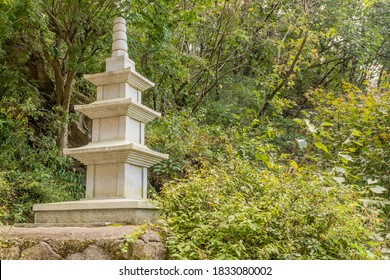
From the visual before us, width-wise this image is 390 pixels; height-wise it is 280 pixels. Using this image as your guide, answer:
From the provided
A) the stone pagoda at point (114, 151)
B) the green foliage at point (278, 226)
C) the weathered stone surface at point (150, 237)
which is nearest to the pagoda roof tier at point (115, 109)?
the stone pagoda at point (114, 151)

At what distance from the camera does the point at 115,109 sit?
4.57 metres

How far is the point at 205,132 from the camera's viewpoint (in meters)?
8.32

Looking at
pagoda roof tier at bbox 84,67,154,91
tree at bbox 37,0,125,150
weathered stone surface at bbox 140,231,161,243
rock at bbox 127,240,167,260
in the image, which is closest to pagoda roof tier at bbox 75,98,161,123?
pagoda roof tier at bbox 84,67,154,91

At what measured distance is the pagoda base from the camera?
3.81m

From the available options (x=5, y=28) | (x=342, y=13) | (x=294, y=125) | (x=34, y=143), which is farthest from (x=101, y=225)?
(x=342, y=13)

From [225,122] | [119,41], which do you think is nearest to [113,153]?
[119,41]

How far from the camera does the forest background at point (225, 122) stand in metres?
3.14

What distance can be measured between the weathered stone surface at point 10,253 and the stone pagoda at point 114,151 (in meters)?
0.81

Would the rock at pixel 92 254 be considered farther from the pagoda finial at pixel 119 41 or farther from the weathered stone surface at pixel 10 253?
the pagoda finial at pixel 119 41

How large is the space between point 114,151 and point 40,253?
4.64 feet

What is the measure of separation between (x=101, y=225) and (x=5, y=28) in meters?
3.87

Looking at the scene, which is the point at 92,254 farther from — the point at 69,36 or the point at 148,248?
the point at 69,36

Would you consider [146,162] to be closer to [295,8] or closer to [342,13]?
[295,8]

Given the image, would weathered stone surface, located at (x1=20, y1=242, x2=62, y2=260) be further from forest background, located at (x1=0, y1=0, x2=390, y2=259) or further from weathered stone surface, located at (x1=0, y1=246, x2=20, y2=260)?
forest background, located at (x1=0, y1=0, x2=390, y2=259)
